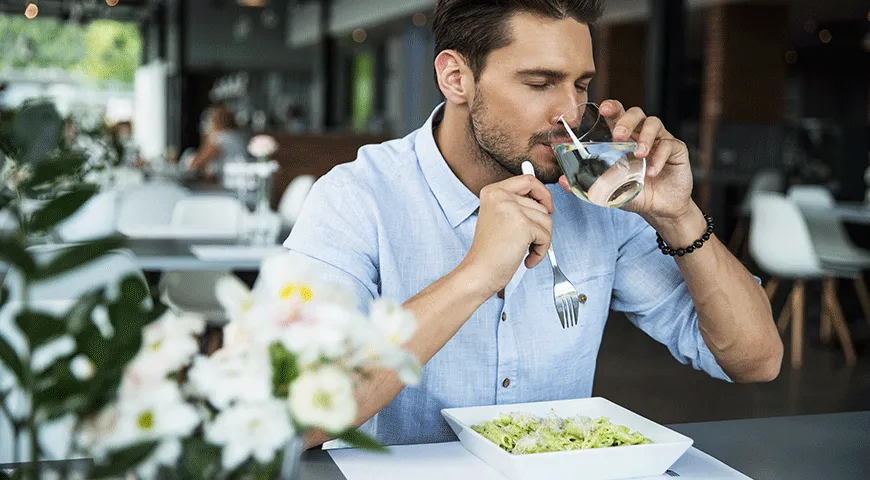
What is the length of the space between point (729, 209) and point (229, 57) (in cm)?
1388

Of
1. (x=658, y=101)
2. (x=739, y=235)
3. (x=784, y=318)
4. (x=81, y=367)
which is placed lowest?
(x=784, y=318)

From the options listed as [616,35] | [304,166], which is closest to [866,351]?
[304,166]

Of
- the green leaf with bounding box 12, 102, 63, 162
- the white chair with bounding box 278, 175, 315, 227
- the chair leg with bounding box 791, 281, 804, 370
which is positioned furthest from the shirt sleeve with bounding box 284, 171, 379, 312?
the chair leg with bounding box 791, 281, 804, 370

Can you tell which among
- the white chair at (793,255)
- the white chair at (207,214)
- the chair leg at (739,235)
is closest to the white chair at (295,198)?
the white chair at (207,214)

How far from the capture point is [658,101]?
7.38 meters

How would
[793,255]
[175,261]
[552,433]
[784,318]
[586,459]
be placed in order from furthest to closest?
[784,318] < [793,255] < [175,261] < [552,433] < [586,459]

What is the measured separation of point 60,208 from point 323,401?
23cm

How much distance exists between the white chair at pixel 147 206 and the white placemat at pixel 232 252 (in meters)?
1.77

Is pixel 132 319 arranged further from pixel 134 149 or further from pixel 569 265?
pixel 134 149

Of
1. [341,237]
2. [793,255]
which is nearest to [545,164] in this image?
[341,237]

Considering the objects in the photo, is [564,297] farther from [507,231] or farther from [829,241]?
[829,241]

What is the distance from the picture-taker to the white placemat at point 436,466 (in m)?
1.12

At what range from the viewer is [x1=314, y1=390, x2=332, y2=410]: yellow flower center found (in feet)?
1.86

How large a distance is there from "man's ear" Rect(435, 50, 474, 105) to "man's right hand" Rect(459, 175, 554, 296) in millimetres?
339
